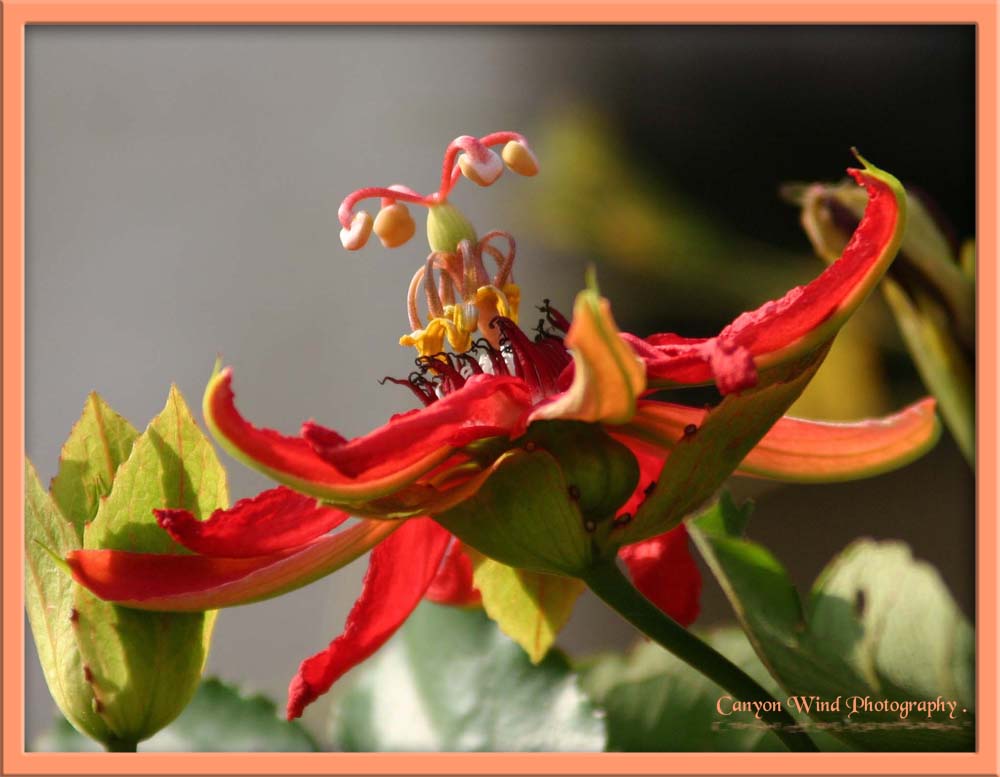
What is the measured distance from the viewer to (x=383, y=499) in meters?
0.35

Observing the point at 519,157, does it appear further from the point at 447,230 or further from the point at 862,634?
the point at 862,634

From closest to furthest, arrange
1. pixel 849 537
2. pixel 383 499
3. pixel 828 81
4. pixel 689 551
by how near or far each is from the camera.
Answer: pixel 383 499 < pixel 689 551 < pixel 828 81 < pixel 849 537

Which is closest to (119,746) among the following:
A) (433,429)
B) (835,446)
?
(433,429)

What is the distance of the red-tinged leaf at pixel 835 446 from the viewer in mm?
406

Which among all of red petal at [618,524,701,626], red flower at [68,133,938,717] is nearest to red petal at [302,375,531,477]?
red flower at [68,133,938,717]

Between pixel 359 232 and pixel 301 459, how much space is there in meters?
0.13

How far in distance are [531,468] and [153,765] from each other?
19 centimetres

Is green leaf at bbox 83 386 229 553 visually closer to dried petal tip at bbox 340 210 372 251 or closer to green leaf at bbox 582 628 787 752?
dried petal tip at bbox 340 210 372 251

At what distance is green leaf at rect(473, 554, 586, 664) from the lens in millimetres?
458

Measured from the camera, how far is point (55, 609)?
15.2 inches

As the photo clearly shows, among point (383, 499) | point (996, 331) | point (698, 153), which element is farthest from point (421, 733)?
point (698, 153)

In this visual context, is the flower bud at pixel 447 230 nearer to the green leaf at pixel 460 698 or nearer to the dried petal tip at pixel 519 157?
the dried petal tip at pixel 519 157

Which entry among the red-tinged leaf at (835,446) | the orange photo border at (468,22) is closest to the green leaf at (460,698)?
the orange photo border at (468,22)

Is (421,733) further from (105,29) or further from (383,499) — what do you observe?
(105,29)
